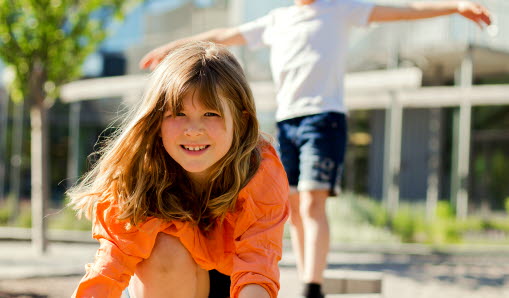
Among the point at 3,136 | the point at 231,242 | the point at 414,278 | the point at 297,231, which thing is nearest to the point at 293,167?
the point at 297,231

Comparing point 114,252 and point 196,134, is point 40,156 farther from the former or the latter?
point 196,134

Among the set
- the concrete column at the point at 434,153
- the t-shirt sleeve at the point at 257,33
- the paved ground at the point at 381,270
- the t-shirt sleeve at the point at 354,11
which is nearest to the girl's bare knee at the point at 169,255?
the paved ground at the point at 381,270

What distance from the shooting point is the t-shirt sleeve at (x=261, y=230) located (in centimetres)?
162

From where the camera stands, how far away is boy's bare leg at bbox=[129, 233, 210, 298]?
174 centimetres

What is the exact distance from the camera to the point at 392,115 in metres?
10.2

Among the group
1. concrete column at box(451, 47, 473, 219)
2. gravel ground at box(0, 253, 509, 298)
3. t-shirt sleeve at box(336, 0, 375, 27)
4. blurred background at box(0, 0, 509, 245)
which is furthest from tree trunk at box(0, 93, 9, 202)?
t-shirt sleeve at box(336, 0, 375, 27)

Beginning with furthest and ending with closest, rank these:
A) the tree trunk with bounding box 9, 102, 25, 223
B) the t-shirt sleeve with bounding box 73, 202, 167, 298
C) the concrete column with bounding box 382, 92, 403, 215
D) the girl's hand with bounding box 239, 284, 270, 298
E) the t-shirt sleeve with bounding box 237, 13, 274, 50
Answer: the tree trunk with bounding box 9, 102, 25, 223 < the concrete column with bounding box 382, 92, 403, 215 < the t-shirt sleeve with bounding box 237, 13, 274, 50 < the t-shirt sleeve with bounding box 73, 202, 167, 298 < the girl's hand with bounding box 239, 284, 270, 298

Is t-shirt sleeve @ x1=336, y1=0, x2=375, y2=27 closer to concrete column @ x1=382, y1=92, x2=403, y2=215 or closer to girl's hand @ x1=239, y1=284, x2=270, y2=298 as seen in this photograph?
girl's hand @ x1=239, y1=284, x2=270, y2=298

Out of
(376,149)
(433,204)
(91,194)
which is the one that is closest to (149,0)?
(376,149)

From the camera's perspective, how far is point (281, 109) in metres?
3.09

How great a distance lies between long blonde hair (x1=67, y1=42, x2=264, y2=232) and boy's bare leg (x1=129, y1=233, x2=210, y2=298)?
0.08 meters

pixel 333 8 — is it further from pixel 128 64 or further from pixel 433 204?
pixel 128 64

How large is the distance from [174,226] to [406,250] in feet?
19.0

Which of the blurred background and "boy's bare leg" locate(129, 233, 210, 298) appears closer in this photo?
"boy's bare leg" locate(129, 233, 210, 298)
